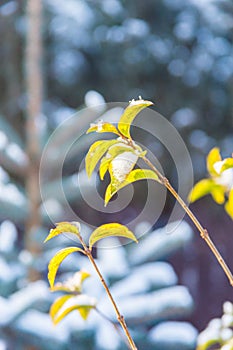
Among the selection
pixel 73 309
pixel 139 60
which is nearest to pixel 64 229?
pixel 73 309

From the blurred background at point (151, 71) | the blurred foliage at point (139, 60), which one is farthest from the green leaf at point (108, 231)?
the blurred foliage at point (139, 60)

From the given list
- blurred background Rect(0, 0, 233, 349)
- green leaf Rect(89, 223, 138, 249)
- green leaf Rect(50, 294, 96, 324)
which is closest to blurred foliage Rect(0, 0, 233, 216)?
blurred background Rect(0, 0, 233, 349)

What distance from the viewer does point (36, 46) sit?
101cm

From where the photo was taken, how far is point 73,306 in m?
0.51

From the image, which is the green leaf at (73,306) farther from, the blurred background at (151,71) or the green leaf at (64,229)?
the blurred background at (151,71)

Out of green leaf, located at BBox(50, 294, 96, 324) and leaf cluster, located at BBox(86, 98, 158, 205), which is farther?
green leaf, located at BBox(50, 294, 96, 324)

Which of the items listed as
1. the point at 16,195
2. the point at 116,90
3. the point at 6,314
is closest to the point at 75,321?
the point at 6,314

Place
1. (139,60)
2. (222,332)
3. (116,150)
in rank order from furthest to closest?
1. (139,60)
2. (222,332)
3. (116,150)

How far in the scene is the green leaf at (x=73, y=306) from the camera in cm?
51

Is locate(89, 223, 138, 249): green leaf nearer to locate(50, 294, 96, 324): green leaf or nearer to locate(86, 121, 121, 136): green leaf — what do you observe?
locate(86, 121, 121, 136): green leaf

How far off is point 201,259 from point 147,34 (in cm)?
84

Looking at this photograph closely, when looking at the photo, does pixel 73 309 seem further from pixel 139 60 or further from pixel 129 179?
pixel 139 60

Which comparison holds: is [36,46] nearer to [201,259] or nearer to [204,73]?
[204,73]

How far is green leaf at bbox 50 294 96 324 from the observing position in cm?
51
